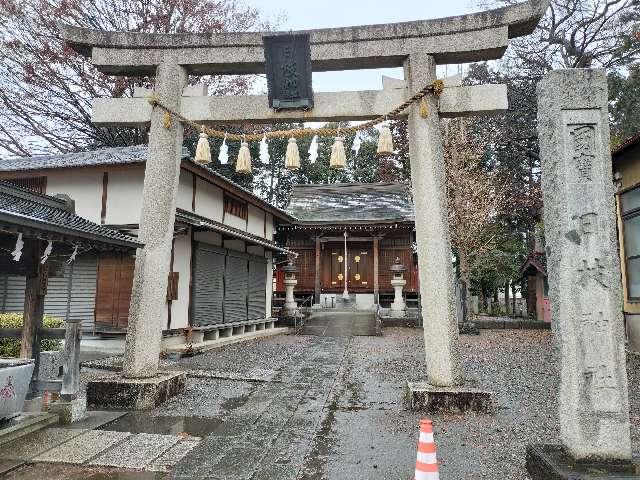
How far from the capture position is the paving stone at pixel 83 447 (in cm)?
459

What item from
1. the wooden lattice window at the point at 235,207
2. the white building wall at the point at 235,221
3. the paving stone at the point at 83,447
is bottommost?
the paving stone at the point at 83,447

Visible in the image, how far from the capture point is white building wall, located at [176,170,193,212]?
13609 millimetres

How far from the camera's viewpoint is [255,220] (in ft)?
65.3

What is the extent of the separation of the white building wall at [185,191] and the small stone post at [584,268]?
11.3 meters

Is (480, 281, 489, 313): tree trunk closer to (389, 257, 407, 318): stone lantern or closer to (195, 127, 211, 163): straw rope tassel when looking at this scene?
(389, 257, 407, 318): stone lantern

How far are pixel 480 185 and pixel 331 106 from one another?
16992 millimetres

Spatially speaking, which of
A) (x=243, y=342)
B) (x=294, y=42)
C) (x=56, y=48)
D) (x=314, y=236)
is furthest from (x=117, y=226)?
(x=314, y=236)

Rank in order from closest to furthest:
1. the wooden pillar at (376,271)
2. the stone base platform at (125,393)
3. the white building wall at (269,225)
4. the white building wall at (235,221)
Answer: the stone base platform at (125,393) < the white building wall at (235,221) < the white building wall at (269,225) < the wooden pillar at (376,271)

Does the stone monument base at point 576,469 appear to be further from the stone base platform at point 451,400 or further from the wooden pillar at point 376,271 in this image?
the wooden pillar at point 376,271

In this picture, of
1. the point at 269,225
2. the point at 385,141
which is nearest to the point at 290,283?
the point at 269,225

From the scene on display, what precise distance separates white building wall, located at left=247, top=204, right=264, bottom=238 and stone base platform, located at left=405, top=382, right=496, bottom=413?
538 inches

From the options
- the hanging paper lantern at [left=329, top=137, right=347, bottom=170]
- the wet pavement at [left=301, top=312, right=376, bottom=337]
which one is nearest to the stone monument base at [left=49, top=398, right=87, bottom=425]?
the hanging paper lantern at [left=329, top=137, right=347, bottom=170]

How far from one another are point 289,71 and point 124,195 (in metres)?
8.27

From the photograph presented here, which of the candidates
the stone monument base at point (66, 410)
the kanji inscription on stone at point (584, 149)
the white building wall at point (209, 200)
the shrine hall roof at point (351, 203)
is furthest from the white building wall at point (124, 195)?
the shrine hall roof at point (351, 203)
